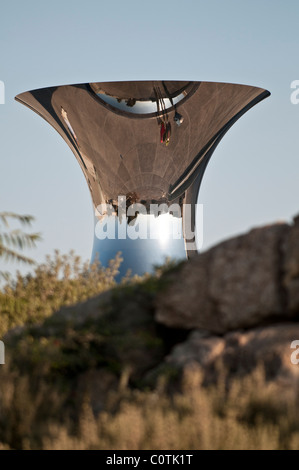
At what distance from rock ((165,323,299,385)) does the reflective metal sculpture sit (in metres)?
8.53

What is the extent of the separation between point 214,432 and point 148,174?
394 inches

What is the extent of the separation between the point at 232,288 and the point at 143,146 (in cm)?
845

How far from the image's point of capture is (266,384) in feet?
15.7

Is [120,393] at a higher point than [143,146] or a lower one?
lower

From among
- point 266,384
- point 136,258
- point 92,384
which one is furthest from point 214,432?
point 136,258

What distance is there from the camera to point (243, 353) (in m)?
5.12

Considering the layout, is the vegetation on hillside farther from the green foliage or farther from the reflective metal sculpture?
the reflective metal sculpture

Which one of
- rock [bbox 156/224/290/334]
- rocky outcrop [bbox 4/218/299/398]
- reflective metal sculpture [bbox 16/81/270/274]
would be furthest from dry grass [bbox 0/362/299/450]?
reflective metal sculpture [bbox 16/81/270/274]

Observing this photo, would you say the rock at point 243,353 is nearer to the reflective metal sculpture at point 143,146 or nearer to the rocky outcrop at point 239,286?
the rocky outcrop at point 239,286

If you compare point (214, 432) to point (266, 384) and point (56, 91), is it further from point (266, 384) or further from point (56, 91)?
point (56, 91)

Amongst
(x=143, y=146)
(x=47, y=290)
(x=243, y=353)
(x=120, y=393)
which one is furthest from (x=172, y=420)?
(x=143, y=146)

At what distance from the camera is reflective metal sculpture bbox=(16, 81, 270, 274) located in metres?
13.4

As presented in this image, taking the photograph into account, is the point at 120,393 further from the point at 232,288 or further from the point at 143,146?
the point at 143,146

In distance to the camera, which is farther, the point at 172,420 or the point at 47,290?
the point at 47,290
